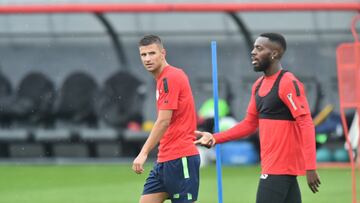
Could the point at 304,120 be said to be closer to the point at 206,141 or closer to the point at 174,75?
the point at 206,141

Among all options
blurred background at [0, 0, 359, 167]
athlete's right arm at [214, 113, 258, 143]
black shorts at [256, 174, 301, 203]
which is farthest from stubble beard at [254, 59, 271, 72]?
blurred background at [0, 0, 359, 167]

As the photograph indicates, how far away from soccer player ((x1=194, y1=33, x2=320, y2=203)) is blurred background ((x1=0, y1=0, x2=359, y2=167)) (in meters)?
13.3

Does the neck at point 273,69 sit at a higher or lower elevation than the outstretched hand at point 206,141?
higher

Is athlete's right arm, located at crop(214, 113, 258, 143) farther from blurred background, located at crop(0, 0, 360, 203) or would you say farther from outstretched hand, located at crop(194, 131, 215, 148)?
blurred background, located at crop(0, 0, 360, 203)

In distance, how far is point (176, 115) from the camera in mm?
9133

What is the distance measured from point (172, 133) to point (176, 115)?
0.15 meters

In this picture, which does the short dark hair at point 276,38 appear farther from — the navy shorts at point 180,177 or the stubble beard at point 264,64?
the navy shorts at point 180,177

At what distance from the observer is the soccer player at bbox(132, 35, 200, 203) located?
29.7 feet

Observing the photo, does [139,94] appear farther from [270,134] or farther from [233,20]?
[270,134]

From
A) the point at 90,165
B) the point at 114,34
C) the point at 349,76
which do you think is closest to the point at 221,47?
the point at 114,34

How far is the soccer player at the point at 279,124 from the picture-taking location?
27.6ft

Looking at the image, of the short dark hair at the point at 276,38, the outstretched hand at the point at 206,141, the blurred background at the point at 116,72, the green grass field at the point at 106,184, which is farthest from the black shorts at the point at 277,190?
the blurred background at the point at 116,72

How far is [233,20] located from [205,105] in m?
1.85

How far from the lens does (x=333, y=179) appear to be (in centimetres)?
1850
